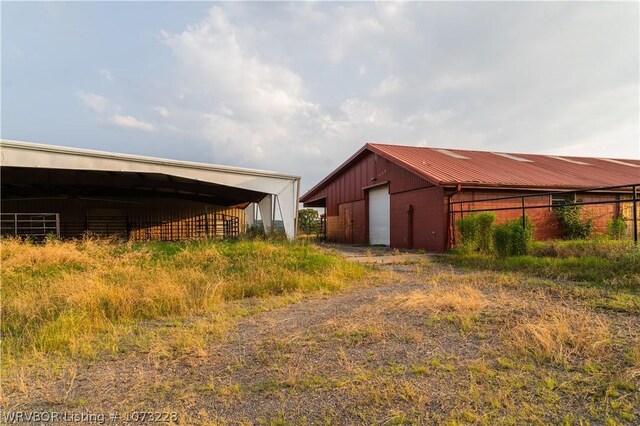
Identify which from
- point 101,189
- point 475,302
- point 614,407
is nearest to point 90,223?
point 101,189

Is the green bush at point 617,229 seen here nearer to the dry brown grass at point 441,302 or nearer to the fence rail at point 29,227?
the dry brown grass at point 441,302

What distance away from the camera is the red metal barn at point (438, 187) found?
13.7 metres

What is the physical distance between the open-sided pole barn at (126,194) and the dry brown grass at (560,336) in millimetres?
12077

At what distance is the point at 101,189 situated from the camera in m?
20.2

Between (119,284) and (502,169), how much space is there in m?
15.8

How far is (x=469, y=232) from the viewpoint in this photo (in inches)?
454

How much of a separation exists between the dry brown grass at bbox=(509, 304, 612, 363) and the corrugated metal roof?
29.1ft

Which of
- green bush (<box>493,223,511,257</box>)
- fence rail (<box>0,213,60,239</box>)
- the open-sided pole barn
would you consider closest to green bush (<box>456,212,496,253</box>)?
green bush (<box>493,223,511,257</box>)

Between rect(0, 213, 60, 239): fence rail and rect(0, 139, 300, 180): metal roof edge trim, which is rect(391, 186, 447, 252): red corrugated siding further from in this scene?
rect(0, 213, 60, 239): fence rail

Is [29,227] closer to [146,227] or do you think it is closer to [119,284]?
[146,227]

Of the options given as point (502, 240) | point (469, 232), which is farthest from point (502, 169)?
point (502, 240)

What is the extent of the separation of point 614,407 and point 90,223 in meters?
26.4

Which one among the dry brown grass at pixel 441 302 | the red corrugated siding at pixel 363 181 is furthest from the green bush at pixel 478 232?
the dry brown grass at pixel 441 302

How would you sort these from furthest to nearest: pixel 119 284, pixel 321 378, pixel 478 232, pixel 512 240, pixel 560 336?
pixel 478 232 < pixel 512 240 < pixel 119 284 < pixel 560 336 < pixel 321 378
